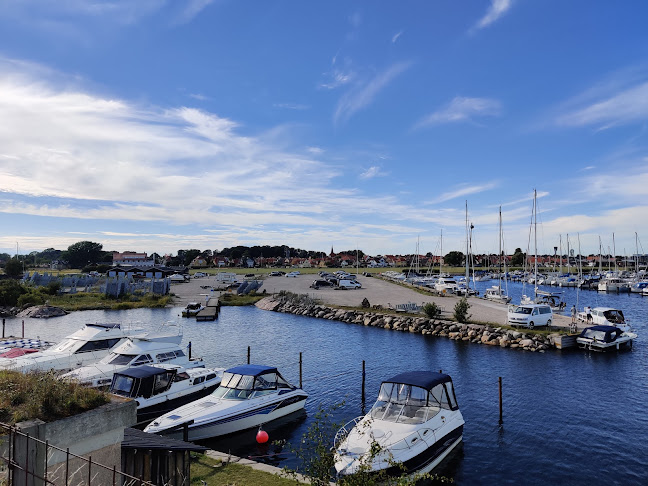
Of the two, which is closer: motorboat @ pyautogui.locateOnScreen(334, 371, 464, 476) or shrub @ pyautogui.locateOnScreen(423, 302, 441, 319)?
motorboat @ pyautogui.locateOnScreen(334, 371, 464, 476)

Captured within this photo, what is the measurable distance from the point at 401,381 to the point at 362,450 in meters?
4.29

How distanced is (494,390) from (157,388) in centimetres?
1869

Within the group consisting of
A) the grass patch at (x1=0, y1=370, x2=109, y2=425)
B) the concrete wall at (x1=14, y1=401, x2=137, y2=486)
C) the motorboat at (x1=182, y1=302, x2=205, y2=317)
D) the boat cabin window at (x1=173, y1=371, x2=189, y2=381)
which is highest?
the grass patch at (x1=0, y1=370, x2=109, y2=425)

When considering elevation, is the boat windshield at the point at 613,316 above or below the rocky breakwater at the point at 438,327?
above

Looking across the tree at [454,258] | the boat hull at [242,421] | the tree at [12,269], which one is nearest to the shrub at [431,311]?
Answer: the boat hull at [242,421]

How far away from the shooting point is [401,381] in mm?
18297

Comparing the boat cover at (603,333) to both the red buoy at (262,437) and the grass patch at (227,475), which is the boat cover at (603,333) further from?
the grass patch at (227,475)

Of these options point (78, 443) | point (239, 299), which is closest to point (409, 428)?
point (78, 443)

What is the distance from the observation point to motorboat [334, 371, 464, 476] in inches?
573

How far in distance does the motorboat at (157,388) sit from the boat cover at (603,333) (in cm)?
3069

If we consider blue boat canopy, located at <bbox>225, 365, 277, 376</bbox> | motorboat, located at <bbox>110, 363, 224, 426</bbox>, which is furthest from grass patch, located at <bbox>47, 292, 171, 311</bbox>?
blue boat canopy, located at <bbox>225, 365, 277, 376</bbox>

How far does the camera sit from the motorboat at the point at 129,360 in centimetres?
2166

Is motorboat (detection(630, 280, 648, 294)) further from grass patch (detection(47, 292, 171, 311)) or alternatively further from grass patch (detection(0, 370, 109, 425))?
grass patch (detection(0, 370, 109, 425))

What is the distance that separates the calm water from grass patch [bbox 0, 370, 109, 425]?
1125 centimetres
